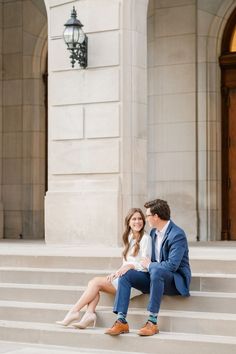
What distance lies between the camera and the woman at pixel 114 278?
32.8 feet

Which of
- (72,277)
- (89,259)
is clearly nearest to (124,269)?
(72,277)

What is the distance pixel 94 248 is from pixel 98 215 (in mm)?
594

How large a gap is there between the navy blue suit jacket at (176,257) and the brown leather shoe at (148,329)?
0.62 metres

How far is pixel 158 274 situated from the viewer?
954 centimetres

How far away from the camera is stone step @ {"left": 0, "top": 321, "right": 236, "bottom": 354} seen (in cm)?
919

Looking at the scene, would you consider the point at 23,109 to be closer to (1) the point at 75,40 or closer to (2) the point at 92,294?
(1) the point at 75,40

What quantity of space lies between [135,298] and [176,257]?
3.27 feet

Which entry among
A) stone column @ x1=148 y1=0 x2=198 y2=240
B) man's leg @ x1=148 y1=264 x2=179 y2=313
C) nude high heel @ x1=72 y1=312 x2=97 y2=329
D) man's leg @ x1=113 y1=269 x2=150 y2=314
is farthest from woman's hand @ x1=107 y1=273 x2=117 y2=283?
stone column @ x1=148 y1=0 x2=198 y2=240

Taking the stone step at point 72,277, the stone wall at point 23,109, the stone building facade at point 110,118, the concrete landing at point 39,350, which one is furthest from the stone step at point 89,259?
the stone wall at point 23,109

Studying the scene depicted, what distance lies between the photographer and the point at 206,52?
704 inches

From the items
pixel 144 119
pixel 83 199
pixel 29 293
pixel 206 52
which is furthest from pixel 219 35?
pixel 29 293

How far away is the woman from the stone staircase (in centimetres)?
15

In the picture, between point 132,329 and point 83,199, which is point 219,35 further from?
point 132,329

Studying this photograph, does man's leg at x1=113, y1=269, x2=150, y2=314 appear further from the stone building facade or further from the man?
the stone building facade
